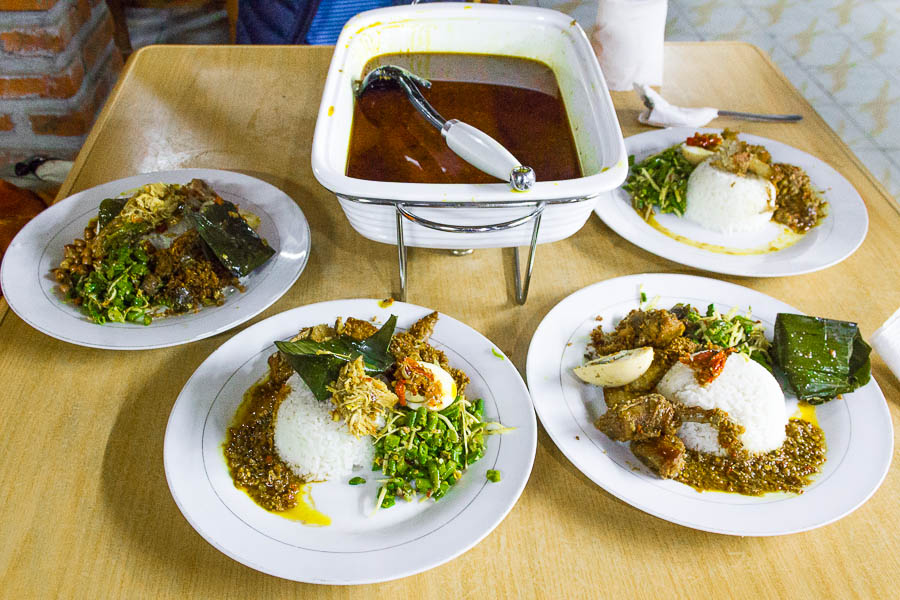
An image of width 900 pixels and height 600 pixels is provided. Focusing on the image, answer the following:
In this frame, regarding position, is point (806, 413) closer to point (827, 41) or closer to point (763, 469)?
point (763, 469)

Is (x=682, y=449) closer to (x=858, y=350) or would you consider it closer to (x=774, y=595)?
(x=774, y=595)

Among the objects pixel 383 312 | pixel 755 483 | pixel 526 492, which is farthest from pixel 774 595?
pixel 383 312

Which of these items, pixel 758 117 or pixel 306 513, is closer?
pixel 306 513

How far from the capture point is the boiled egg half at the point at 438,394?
1128 mm

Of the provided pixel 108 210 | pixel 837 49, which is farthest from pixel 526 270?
pixel 837 49

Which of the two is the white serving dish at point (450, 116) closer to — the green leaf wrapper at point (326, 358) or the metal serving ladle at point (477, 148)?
the metal serving ladle at point (477, 148)

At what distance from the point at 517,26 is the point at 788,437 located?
1226 mm

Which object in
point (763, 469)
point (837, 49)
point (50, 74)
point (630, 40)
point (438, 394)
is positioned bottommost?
point (837, 49)

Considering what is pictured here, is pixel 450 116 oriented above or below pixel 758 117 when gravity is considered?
above

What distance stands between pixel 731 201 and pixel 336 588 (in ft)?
4.35

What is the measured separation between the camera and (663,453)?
3.65 feet

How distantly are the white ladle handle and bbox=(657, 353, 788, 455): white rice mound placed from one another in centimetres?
51

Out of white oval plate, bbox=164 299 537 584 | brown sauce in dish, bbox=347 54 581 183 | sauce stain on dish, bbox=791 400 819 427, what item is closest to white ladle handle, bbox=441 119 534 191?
brown sauce in dish, bbox=347 54 581 183

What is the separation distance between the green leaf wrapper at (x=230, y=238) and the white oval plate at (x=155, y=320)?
0.04 metres
